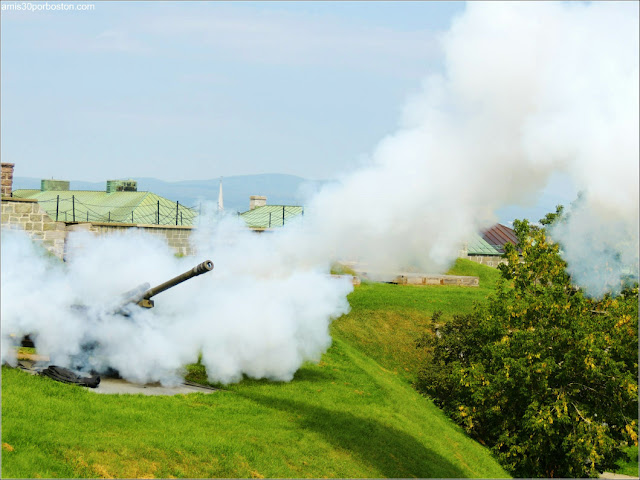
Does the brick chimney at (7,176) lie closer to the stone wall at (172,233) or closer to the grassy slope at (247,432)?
the stone wall at (172,233)

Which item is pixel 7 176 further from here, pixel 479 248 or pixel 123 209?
pixel 479 248

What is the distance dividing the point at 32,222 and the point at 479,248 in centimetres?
3348

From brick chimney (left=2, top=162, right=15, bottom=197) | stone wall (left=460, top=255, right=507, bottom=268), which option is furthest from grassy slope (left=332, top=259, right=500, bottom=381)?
brick chimney (left=2, top=162, right=15, bottom=197)

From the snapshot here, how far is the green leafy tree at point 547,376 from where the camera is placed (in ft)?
90.6

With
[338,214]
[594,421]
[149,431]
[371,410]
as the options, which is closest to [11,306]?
[149,431]

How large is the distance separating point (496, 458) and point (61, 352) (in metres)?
15.0

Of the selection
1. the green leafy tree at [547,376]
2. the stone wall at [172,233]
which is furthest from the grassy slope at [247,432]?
the stone wall at [172,233]

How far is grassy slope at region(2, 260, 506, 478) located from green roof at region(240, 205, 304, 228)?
2322 centimetres

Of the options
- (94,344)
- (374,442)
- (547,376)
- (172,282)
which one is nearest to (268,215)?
(547,376)

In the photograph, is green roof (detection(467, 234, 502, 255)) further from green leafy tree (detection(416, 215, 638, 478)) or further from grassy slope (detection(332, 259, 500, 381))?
green leafy tree (detection(416, 215, 638, 478))

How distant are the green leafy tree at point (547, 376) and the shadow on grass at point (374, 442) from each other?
5222 mm

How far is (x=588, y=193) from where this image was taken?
57.3ft

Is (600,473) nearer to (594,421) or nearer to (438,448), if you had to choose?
(594,421)

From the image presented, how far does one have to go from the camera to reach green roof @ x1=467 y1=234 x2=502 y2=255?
189 ft
